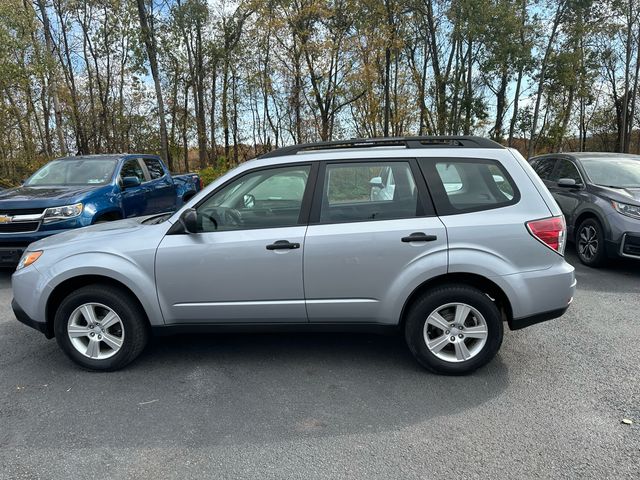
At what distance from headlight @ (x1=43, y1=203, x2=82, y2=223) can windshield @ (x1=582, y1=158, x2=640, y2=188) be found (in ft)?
25.9

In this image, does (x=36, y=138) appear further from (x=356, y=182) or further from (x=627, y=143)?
(x=627, y=143)

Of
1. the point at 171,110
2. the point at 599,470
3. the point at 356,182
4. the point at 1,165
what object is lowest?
the point at 599,470

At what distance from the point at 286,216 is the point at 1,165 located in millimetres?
20119

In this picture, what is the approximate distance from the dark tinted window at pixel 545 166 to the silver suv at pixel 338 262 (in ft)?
19.0

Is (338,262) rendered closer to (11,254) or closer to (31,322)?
(31,322)

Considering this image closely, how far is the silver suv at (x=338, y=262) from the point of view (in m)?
3.29

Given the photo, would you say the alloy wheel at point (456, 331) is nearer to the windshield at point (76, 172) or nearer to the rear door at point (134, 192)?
the rear door at point (134, 192)

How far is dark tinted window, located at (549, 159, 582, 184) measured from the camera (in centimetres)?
748

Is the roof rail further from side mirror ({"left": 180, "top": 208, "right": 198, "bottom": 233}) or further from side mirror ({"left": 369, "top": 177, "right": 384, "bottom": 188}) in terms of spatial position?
side mirror ({"left": 180, "top": 208, "right": 198, "bottom": 233})

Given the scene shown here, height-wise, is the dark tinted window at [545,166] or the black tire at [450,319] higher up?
the dark tinted window at [545,166]

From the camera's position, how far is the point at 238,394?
126 inches

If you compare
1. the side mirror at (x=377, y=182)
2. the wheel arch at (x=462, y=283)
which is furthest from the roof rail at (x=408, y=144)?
the wheel arch at (x=462, y=283)

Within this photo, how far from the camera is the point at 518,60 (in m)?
20.6

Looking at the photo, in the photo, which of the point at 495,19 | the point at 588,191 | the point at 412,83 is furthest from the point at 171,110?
the point at 588,191
